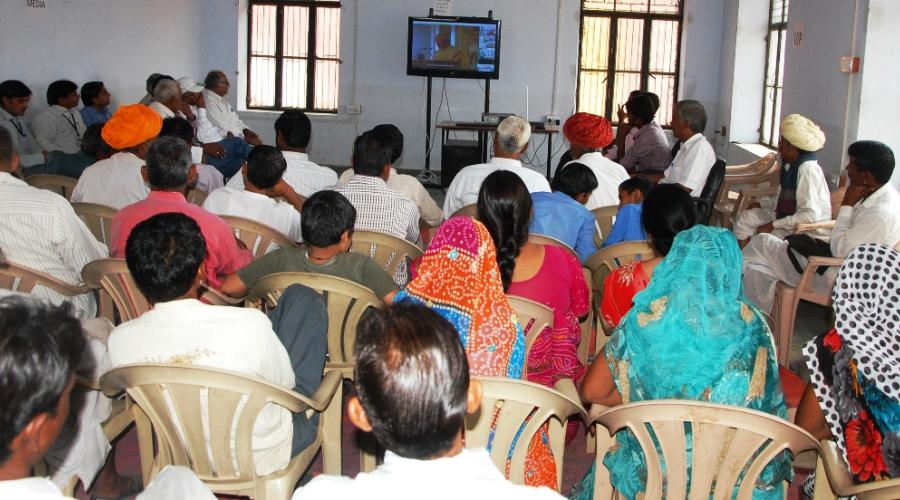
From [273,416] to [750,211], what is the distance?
15.2 ft

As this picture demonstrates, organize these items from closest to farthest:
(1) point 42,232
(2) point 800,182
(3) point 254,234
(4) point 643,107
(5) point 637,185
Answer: (1) point 42,232
(3) point 254,234
(5) point 637,185
(2) point 800,182
(4) point 643,107

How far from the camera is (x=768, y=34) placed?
10.8 m

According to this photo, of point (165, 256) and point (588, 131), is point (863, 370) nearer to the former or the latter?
point (165, 256)

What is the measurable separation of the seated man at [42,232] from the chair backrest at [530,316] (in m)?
1.64

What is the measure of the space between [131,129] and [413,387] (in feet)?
12.8

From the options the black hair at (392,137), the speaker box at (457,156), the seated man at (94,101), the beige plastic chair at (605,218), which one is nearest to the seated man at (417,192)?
the black hair at (392,137)

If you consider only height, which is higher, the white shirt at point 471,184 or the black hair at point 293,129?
the black hair at point 293,129

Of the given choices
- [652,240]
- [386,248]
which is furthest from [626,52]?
[652,240]

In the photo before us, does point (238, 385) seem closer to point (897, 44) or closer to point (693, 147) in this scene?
point (693, 147)

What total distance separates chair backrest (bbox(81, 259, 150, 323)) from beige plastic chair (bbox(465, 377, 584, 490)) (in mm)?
1449

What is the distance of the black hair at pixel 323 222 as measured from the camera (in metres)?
3.20

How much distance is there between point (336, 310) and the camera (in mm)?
3078

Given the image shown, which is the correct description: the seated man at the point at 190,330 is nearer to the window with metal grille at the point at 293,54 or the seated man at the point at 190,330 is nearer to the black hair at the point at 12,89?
the black hair at the point at 12,89

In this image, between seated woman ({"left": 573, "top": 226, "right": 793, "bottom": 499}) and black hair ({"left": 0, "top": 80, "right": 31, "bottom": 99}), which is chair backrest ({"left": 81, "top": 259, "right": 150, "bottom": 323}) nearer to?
seated woman ({"left": 573, "top": 226, "right": 793, "bottom": 499})
